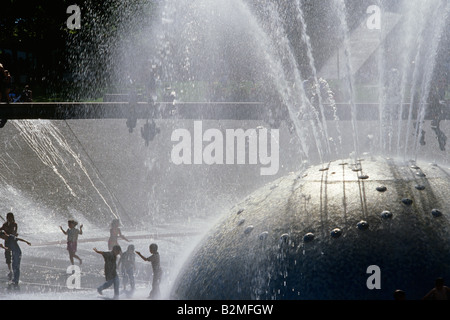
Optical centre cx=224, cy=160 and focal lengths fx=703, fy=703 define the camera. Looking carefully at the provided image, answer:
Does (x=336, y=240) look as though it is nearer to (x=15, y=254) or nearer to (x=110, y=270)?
(x=110, y=270)

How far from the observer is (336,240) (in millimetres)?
5074

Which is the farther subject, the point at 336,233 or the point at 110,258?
the point at 110,258

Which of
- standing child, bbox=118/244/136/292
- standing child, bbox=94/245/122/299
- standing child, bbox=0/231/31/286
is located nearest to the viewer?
standing child, bbox=94/245/122/299

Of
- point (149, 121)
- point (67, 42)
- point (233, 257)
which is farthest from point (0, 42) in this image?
point (233, 257)

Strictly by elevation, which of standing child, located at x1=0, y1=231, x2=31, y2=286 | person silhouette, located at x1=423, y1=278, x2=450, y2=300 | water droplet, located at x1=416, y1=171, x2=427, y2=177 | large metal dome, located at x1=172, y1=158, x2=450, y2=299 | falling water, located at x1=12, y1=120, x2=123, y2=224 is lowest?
person silhouette, located at x1=423, y1=278, x2=450, y2=300

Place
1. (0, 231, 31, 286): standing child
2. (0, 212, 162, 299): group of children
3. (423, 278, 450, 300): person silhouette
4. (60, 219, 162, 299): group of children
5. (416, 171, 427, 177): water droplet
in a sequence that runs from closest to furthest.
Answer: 1. (423, 278, 450, 300): person silhouette
2. (416, 171, 427, 177): water droplet
3. (60, 219, 162, 299): group of children
4. (0, 212, 162, 299): group of children
5. (0, 231, 31, 286): standing child

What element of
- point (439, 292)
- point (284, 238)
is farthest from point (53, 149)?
point (439, 292)

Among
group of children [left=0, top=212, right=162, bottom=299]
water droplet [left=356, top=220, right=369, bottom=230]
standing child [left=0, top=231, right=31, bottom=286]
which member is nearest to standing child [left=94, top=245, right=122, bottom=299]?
group of children [left=0, top=212, right=162, bottom=299]

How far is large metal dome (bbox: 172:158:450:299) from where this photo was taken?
193 inches

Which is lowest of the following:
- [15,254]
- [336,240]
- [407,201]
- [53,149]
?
[336,240]

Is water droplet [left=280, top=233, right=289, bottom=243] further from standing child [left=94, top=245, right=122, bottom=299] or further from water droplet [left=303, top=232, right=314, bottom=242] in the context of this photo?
standing child [left=94, top=245, right=122, bottom=299]

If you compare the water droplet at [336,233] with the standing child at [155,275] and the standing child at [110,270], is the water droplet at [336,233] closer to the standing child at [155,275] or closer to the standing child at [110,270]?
the standing child at [155,275]
